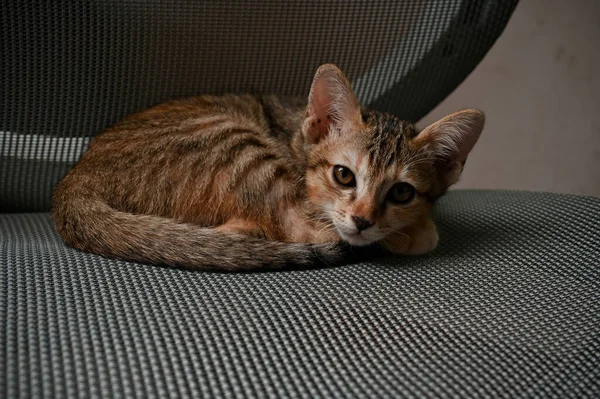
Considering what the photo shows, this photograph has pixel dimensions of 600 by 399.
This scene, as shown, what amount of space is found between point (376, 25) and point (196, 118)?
685mm

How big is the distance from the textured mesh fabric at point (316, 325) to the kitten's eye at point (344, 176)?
210 mm

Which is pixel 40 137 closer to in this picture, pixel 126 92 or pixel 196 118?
pixel 126 92

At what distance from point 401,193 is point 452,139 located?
0.18 m

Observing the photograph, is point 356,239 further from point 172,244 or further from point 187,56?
point 187,56

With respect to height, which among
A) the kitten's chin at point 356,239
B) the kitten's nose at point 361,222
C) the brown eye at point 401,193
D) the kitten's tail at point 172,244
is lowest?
the kitten's tail at point 172,244

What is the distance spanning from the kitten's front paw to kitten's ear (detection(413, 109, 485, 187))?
173 mm

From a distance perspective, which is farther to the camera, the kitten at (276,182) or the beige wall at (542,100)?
the beige wall at (542,100)

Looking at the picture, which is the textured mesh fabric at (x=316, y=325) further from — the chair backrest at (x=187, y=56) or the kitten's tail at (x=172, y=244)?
the chair backrest at (x=187, y=56)

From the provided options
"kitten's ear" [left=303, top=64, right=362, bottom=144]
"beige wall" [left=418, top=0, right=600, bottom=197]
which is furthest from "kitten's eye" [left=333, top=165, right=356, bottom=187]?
"beige wall" [left=418, top=0, right=600, bottom=197]

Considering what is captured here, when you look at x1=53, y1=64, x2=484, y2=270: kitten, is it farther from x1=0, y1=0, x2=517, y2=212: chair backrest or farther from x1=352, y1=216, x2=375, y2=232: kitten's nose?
x1=0, y1=0, x2=517, y2=212: chair backrest

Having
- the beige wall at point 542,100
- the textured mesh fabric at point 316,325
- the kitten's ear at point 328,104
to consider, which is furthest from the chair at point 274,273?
the beige wall at point 542,100

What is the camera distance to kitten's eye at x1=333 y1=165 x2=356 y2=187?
1318 mm

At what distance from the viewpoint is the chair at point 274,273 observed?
0.77 meters

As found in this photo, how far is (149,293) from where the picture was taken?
3.16ft
